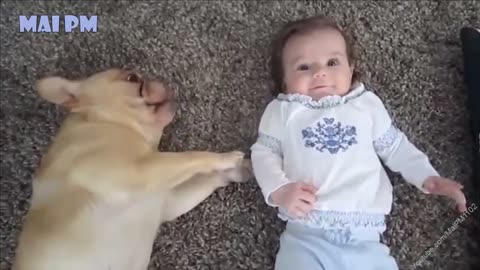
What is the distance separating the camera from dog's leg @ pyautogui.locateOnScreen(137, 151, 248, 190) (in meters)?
1.12

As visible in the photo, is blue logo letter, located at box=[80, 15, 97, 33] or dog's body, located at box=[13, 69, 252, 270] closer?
dog's body, located at box=[13, 69, 252, 270]

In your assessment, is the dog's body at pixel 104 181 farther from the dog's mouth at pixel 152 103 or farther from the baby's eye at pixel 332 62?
the baby's eye at pixel 332 62

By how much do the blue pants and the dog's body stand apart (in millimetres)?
155

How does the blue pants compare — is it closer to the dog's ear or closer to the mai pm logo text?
the dog's ear

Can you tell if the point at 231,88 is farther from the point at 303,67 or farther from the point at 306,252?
the point at 306,252

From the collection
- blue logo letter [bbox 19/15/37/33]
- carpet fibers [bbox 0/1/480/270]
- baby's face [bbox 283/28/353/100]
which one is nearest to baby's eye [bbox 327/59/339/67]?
baby's face [bbox 283/28/353/100]

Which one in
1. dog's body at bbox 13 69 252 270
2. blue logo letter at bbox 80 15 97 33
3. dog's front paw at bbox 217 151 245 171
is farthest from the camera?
blue logo letter at bbox 80 15 97 33

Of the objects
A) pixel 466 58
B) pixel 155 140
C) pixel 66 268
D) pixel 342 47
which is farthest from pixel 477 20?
pixel 66 268

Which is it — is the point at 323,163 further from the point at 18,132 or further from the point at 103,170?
the point at 18,132

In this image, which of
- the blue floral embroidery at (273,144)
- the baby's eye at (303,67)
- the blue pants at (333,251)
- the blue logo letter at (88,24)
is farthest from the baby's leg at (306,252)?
the blue logo letter at (88,24)

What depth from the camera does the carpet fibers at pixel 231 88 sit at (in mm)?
1227

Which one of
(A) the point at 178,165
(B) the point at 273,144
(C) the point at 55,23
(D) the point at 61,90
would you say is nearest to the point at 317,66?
Result: (B) the point at 273,144

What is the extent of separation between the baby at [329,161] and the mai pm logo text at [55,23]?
355 mm

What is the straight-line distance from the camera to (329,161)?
115cm
